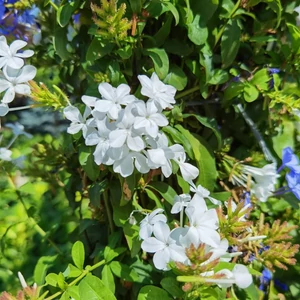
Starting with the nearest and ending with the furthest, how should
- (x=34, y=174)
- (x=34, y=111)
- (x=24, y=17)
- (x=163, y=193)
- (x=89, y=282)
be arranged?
(x=89, y=282), (x=163, y=193), (x=24, y=17), (x=34, y=174), (x=34, y=111)

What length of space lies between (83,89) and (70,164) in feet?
0.74

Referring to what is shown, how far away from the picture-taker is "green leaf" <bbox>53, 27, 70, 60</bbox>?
4.18 ft

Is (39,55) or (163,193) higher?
(39,55)

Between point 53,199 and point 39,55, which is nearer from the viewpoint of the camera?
point 39,55

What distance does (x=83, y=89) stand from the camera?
1434mm

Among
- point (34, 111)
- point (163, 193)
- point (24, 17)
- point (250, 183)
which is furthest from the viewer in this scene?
point (34, 111)

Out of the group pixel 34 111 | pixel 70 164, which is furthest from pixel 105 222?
pixel 34 111

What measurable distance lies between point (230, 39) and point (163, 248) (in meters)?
0.57

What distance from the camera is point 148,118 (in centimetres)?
96

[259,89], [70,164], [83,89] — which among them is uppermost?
[259,89]

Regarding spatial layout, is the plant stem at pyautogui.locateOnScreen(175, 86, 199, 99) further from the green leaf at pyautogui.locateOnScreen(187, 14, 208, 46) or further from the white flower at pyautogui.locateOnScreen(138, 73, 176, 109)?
the white flower at pyautogui.locateOnScreen(138, 73, 176, 109)

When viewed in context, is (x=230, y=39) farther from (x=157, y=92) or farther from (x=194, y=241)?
(x=194, y=241)

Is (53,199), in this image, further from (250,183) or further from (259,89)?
(259,89)


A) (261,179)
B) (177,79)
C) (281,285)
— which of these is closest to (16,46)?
(177,79)
